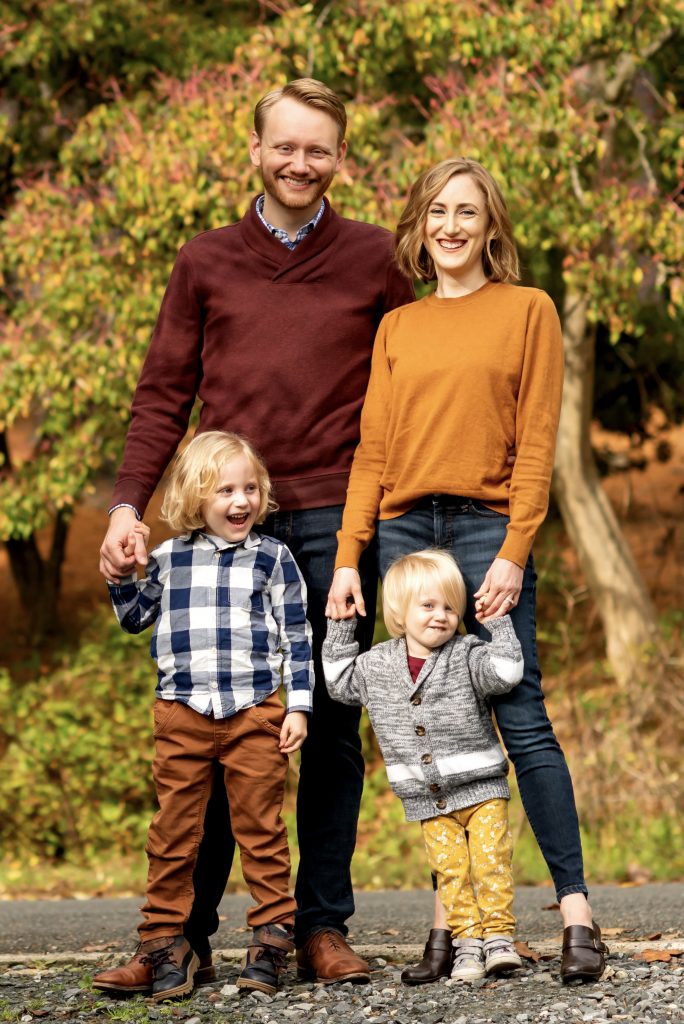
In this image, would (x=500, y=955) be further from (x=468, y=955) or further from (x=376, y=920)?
(x=376, y=920)

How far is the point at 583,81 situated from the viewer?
340 inches

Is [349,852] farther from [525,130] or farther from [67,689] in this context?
[67,689]

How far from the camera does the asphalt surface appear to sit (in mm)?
4734

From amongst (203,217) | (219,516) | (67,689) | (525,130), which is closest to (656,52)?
(525,130)

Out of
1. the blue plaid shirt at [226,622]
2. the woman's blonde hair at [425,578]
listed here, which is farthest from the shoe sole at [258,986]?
the woman's blonde hair at [425,578]

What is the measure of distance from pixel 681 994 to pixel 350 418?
167cm

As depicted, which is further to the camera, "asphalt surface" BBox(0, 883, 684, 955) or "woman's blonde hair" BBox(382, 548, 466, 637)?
"asphalt surface" BBox(0, 883, 684, 955)

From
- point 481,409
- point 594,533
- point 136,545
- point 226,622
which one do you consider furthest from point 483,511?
point 594,533

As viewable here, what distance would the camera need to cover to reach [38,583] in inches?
483

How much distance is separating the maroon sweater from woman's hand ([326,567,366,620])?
24cm

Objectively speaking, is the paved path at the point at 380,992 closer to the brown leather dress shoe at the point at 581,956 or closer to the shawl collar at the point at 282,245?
the brown leather dress shoe at the point at 581,956

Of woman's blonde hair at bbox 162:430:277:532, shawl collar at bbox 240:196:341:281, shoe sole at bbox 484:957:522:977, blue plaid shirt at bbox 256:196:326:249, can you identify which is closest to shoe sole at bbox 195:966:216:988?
shoe sole at bbox 484:957:522:977

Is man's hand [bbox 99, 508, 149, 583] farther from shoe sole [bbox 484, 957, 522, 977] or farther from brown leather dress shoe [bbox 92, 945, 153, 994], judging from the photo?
shoe sole [bbox 484, 957, 522, 977]

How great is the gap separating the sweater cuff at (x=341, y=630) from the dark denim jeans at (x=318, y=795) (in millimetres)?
134
